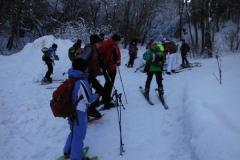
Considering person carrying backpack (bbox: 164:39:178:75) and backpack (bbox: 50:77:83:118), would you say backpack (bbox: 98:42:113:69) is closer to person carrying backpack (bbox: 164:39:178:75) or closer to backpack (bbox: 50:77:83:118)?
backpack (bbox: 50:77:83:118)

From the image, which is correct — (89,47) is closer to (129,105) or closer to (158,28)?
(129,105)

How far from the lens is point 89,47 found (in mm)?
5383

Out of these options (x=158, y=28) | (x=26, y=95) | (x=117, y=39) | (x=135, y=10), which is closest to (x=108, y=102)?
(x=117, y=39)

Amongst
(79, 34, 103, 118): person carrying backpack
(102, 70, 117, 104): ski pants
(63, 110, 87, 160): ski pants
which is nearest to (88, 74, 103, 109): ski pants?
(79, 34, 103, 118): person carrying backpack

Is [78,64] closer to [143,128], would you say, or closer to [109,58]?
[109,58]

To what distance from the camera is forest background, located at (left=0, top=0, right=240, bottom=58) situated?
22516 millimetres

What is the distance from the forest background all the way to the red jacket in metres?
15.1

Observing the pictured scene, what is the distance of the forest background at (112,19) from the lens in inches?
886

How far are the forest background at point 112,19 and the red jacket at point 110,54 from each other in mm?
15052

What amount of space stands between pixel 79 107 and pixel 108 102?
2.62 metres

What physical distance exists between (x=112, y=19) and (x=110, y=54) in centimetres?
2147

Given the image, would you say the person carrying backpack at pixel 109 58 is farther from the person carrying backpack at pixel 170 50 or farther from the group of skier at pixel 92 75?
the person carrying backpack at pixel 170 50

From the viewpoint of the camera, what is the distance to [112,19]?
26.8 metres

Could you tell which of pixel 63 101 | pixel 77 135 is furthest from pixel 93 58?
pixel 77 135
